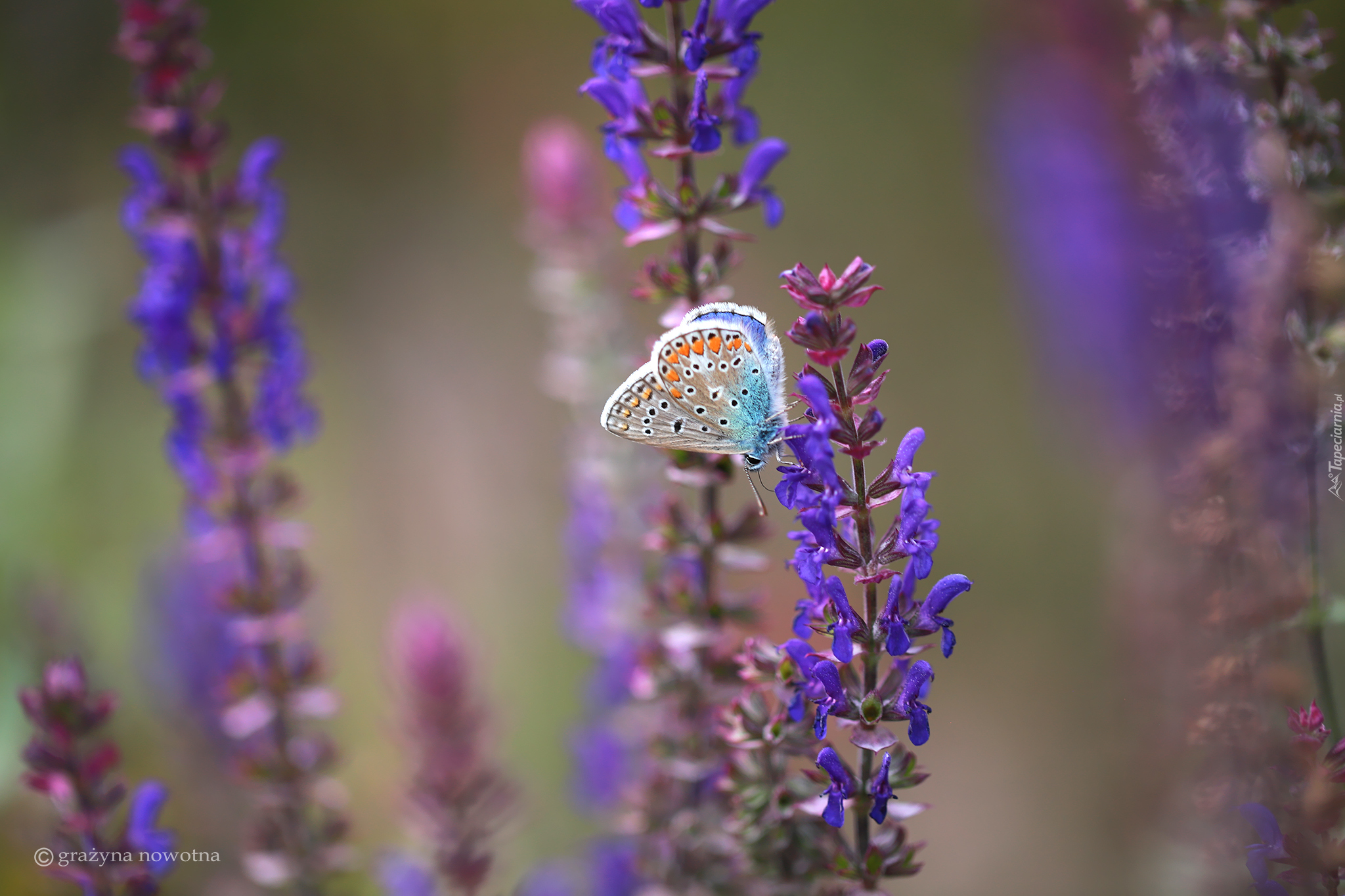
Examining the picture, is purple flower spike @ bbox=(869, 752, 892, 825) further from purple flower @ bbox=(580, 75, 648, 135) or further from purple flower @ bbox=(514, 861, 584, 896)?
purple flower @ bbox=(514, 861, 584, 896)

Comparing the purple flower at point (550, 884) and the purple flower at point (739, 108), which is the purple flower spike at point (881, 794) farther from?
the purple flower at point (550, 884)

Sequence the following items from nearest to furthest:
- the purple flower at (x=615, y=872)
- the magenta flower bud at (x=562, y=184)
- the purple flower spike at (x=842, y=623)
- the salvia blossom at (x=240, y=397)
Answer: the purple flower spike at (x=842, y=623)
the salvia blossom at (x=240, y=397)
the purple flower at (x=615, y=872)
the magenta flower bud at (x=562, y=184)

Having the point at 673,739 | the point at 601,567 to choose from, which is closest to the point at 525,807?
the point at 601,567

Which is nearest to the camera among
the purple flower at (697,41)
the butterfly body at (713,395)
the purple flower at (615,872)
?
the purple flower at (697,41)

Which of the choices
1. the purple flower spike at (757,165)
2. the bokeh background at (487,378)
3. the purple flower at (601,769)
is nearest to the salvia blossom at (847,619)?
the purple flower spike at (757,165)

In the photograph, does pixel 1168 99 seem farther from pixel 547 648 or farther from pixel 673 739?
pixel 547 648

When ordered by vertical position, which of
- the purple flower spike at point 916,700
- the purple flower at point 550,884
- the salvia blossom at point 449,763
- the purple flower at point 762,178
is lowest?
the purple flower at point 550,884

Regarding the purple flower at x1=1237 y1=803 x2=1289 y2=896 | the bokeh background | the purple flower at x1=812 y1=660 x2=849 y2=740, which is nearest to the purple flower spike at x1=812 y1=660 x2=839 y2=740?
the purple flower at x1=812 y1=660 x2=849 y2=740
